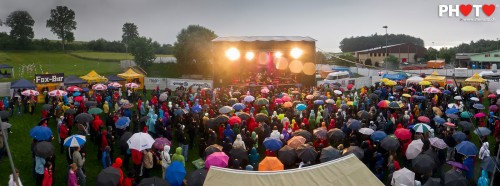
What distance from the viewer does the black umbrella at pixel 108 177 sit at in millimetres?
8344

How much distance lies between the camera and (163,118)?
608 inches

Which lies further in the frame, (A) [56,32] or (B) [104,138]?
(A) [56,32]

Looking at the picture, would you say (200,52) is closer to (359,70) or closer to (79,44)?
(359,70)

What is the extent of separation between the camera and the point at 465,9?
23031mm

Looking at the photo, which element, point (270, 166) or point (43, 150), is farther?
point (43, 150)

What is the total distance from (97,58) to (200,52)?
20849 mm

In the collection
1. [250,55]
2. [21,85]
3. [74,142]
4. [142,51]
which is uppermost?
[142,51]

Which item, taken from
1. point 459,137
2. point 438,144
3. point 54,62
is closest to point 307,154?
point 438,144

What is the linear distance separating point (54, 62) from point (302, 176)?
58.0 meters

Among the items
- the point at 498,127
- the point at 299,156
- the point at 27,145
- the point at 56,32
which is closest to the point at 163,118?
the point at 27,145

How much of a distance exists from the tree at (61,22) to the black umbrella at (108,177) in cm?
7355

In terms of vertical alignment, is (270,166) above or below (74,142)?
below

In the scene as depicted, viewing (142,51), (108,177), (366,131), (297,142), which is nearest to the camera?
(108,177)

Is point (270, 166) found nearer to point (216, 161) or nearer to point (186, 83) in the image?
point (216, 161)
